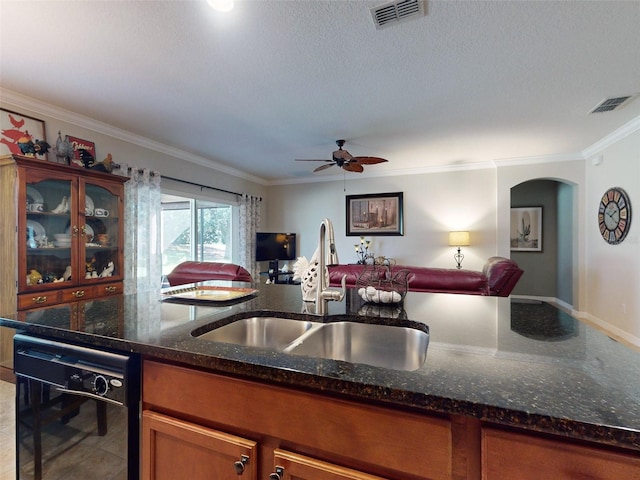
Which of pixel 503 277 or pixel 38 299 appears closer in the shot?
pixel 38 299

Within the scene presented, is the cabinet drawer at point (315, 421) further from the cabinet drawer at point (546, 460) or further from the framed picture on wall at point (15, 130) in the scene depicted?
the framed picture on wall at point (15, 130)

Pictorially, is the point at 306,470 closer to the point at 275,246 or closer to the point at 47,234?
the point at 47,234

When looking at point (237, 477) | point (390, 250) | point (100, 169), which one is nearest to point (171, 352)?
point (237, 477)

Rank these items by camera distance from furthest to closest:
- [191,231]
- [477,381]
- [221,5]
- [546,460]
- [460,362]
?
[191,231] → [221,5] → [460,362] → [477,381] → [546,460]

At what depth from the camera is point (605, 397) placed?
0.57m

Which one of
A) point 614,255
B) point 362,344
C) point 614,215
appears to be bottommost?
point 362,344

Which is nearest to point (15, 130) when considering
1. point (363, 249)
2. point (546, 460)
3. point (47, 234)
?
point (47, 234)

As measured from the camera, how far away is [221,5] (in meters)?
1.60

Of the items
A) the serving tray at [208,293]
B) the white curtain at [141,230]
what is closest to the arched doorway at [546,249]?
the serving tray at [208,293]

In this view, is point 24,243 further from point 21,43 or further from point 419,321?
point 419,321

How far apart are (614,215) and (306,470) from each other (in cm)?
477

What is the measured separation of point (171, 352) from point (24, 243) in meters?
2.48

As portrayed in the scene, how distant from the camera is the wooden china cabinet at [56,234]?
7.67 feet

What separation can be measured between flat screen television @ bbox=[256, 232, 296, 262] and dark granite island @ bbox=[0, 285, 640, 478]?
181 inches
